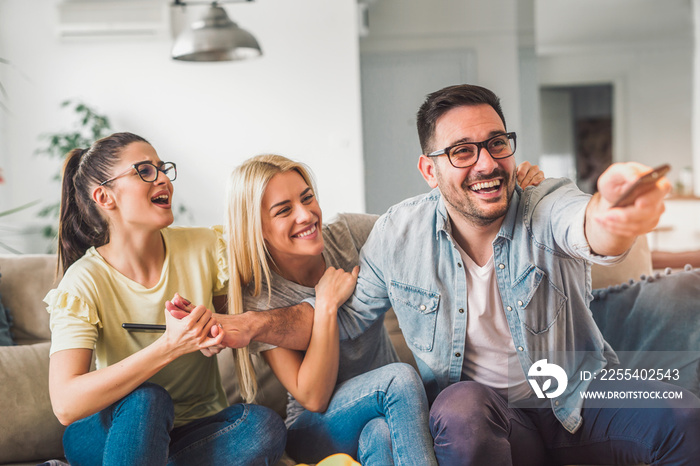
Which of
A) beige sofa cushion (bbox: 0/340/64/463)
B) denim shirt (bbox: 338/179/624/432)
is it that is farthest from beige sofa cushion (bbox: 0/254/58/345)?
denim shirt (bbox: 338/179/624/432)

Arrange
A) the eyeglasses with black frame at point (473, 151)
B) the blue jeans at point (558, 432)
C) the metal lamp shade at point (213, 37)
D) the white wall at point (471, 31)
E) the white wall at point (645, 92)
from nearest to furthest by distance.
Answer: the blue jeans at point (558, 432)
the eyeglasses with black frame at point (473, 151)
the metal lamp shade at point (213, 37)
the white wall at point (471, 31)
the white wall at point (645, 92)

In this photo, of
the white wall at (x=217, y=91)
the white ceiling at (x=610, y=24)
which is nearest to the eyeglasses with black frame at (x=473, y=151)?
the white wall at (x=217, y=91)

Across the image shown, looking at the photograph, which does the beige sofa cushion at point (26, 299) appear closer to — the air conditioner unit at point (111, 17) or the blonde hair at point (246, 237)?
the blonde hair at point (246, 237)

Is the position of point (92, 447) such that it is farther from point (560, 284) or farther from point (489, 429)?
point (560, 284)

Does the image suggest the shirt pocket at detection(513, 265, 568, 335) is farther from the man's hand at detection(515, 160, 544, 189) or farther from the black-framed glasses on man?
the black-framed glasses on man

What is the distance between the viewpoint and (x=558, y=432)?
1.43 m

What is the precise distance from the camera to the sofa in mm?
1600

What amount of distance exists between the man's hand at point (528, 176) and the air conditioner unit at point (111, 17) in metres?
3.84

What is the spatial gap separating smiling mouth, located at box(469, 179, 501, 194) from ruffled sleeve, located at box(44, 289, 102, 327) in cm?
89

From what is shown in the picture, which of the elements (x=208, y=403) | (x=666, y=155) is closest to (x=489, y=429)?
(x=208, y=403)

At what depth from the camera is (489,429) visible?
1280 millimetres

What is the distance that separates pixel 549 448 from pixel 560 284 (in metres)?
0.37

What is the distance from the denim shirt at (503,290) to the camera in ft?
4.57

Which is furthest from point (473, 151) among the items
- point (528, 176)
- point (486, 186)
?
point (528, 176)
